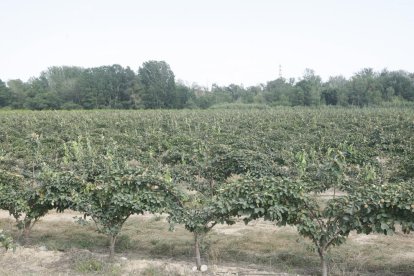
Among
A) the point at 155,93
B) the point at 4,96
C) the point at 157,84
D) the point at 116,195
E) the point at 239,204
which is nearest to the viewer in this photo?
the point at 239,204

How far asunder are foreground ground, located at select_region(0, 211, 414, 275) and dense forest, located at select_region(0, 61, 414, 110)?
56490 millimetres

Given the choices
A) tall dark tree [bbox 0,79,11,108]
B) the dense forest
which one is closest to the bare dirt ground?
the dense forest

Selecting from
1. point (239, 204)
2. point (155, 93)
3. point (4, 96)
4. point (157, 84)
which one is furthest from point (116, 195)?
point (4, 96)

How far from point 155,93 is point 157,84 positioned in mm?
2851

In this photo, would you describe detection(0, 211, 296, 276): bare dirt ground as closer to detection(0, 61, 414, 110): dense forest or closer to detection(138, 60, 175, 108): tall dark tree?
detection(0, 61, 414, 110): dense forest

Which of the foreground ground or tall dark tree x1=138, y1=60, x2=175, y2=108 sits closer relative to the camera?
the foreground ground

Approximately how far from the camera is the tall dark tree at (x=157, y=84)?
2995 inches

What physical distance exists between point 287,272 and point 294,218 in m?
1.31

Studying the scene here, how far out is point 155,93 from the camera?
7612 cm

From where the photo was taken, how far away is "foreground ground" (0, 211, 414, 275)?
813cm

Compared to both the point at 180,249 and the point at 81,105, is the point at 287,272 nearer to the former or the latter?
the point at 180,249

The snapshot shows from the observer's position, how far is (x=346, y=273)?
7.79 metres

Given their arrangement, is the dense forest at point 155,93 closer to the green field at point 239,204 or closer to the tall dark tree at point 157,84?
the tall dark tree at point 157,84

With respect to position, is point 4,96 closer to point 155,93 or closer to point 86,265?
point 155,93
